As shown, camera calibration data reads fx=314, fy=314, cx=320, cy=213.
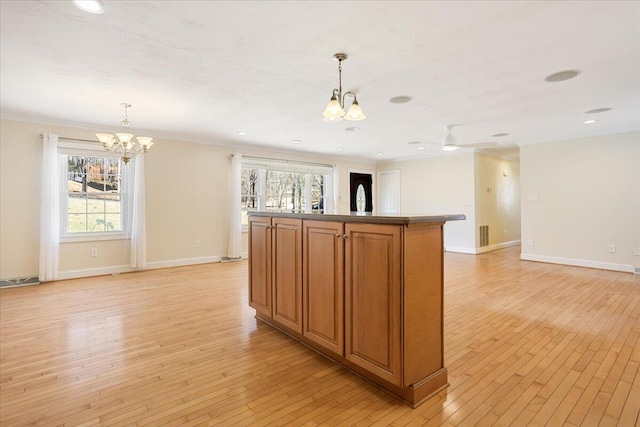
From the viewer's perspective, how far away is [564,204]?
597cm

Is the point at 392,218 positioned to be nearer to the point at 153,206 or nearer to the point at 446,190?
the point at 153,206

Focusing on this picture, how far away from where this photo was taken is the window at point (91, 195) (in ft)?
16.6

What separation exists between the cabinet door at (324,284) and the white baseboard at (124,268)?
433 cm

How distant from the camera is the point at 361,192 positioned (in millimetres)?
9492

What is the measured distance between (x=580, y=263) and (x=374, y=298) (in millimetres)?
5940

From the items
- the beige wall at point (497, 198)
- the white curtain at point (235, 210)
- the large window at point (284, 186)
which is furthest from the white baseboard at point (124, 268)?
the beige wall at point (497, 198)

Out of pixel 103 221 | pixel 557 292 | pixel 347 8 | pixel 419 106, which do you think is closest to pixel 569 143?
pixel 557 292

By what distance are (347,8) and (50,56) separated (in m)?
2.57

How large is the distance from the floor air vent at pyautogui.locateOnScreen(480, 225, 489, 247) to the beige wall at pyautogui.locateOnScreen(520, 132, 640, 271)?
1.03 metres

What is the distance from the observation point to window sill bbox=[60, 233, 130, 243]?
502 centimetres

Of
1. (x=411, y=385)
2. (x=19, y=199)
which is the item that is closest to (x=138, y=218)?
(x=19, y=199)

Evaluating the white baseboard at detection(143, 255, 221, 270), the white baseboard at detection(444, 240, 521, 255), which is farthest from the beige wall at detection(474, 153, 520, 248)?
the white baseboard at detection(143, 255, 221, 270)

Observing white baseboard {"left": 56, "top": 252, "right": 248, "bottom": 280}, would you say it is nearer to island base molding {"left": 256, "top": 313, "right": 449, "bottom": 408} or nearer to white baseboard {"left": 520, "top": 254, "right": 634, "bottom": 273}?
island base molding {"left": 256, "top": 313, "right": 449, "bottom": 408}

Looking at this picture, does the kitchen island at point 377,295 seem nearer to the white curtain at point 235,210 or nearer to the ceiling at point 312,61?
the ceiling at point 312,61
